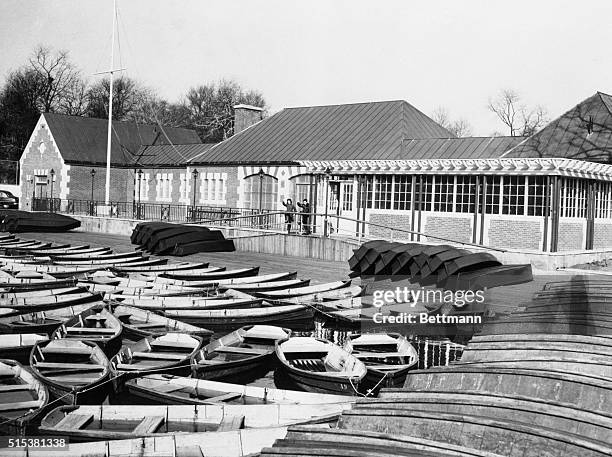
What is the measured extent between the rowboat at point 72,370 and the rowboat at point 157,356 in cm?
28

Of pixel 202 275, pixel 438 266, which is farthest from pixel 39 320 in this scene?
pixel 438 266

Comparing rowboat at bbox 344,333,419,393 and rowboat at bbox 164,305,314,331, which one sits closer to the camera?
rowboat at bbox 344,333,419,393

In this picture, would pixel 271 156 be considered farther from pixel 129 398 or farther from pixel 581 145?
pixel 129 398

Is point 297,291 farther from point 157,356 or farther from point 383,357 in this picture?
point 157,356

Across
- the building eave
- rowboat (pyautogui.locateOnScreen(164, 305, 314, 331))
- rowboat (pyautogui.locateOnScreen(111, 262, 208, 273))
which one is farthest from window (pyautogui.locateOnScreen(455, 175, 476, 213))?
rowboat (pyautogui.locateOnScreen(164, 305, 314, 331))

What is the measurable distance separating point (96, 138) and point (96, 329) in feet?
132

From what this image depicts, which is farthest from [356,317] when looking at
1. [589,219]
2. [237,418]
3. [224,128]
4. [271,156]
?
[224,128]

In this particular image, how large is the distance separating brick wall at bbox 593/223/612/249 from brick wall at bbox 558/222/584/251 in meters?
1.33

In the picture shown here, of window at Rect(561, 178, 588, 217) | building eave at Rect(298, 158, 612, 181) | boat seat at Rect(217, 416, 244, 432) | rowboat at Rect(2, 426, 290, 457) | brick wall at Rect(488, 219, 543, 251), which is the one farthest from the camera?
window at Rect(561, 178, 588, 217)

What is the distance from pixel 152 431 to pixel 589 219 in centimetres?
2328

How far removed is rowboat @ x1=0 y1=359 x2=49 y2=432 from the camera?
8.87 metres

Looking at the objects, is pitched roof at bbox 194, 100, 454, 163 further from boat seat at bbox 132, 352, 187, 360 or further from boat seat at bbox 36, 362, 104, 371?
boat seat at bbox 36, 362, 104, 371

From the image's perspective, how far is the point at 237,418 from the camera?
9.30 metres

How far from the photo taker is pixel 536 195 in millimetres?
26859
